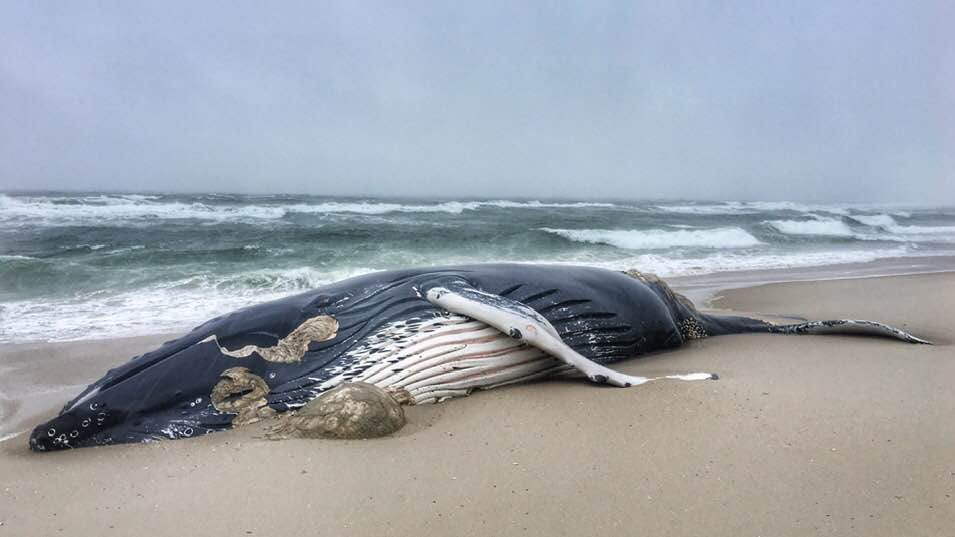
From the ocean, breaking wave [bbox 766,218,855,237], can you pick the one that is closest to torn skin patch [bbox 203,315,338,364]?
the ocean

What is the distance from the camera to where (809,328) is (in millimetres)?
7035

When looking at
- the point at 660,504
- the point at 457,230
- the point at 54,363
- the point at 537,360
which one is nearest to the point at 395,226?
the point at 457,230

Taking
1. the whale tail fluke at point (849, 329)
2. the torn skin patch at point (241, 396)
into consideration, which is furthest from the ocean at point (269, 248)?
the whale tail fluke at point (849, 329)

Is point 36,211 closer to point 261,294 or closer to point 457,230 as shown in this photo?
point 457,230

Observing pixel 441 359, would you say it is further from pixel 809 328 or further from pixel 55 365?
pixel 809 328

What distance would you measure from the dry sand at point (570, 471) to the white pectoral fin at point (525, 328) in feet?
0.47

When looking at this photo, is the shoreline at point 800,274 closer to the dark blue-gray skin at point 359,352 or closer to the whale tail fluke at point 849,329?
the whale tail fluke at point 849,329

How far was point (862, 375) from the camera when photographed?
16.0 ft

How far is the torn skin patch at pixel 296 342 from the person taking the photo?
457 cm

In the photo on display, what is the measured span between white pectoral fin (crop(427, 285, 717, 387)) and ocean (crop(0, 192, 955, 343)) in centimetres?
500

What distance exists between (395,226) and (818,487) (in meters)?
22.8

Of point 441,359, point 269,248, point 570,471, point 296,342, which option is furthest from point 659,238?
point 570,471

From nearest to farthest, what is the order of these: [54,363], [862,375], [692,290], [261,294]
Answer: [862,375] < [54,363] < [261,294] < [692,290]

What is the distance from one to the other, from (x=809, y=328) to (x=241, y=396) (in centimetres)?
617
